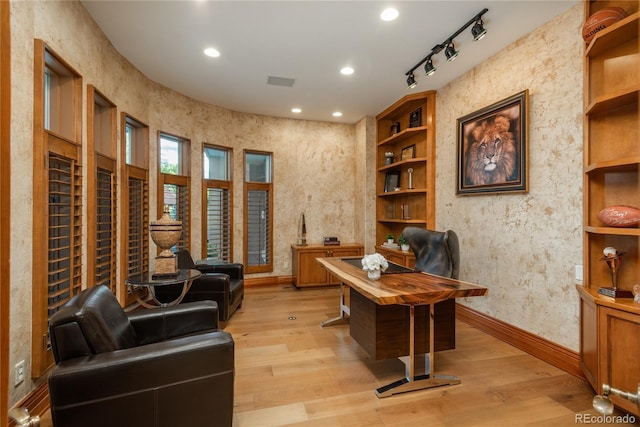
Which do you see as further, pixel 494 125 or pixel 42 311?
pixel 494 125

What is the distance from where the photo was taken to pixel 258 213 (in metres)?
5.44

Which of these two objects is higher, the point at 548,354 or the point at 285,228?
the point at 285,228

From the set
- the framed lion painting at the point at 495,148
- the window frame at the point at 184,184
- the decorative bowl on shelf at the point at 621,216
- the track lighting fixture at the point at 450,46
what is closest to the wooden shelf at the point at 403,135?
the framed lion painting at the point at 495,148

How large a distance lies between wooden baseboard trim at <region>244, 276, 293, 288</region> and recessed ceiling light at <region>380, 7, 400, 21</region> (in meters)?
4.29

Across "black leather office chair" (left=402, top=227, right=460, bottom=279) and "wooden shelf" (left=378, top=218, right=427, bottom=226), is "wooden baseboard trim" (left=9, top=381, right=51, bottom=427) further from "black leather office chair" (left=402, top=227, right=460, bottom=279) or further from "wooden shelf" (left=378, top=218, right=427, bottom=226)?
"wooden shelf" (left=378, top=218, right=427, bottom=226)

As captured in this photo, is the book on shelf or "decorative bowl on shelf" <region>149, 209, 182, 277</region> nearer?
"decorative bowl on shelf" <region>149, 209, 182, 277</region>

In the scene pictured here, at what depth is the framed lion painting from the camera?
2.97m

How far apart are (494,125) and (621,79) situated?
112 centimetres

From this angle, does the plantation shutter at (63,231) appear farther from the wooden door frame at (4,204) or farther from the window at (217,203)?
the window at (217,203)

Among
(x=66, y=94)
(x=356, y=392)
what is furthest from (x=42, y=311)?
(x=356, y=392)

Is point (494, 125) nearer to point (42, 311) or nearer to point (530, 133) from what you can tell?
point (530, 133)

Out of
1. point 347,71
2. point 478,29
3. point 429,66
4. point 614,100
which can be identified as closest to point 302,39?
point 347,71

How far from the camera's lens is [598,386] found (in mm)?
2049

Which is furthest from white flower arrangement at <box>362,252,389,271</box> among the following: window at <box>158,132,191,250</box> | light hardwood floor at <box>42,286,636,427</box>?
window at <box>158,132,191,250</box>
